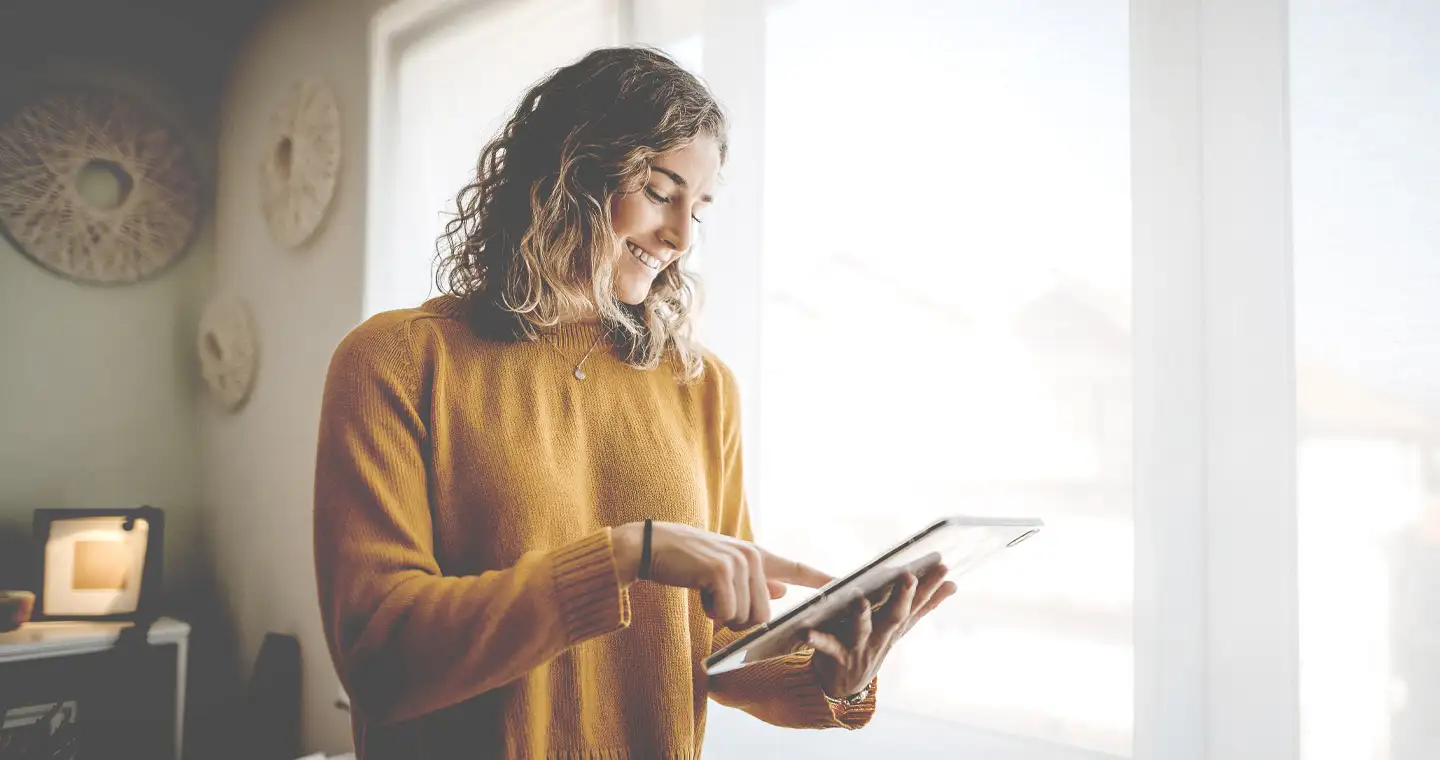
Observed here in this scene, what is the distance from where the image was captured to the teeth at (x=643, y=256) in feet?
3.03

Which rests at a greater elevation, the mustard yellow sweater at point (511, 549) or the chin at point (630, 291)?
the chin at point (630, 291)

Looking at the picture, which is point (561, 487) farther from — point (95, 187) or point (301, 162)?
point (95, 187)

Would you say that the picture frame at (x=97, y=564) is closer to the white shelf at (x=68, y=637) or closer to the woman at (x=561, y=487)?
the white shelf at (x=68, y=637)

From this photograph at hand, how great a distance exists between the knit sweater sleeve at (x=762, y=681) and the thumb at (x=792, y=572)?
18 cm

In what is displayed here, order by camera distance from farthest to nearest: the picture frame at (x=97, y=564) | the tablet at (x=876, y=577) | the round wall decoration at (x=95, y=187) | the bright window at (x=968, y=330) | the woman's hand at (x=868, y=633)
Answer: the round wall decoration at (x=95, y=187), the picture frame at (x=97, y=564), the bright window at (x=968, y=330), the woman's hand at (x=868, y=633), the tablet at (x=876, y=577)

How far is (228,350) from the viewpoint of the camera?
2602 mm

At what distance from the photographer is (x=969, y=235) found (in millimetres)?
1200

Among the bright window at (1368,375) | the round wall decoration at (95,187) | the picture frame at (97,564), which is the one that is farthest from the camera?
the round wall decoration at (95,187)

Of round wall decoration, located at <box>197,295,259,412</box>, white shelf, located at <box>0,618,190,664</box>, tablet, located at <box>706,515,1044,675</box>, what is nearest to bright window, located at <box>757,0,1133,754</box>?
tablet, located at <box>706,515,1044,675</box>

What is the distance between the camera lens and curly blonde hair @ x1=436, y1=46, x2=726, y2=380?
875 millimetres

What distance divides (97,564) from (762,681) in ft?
7.03

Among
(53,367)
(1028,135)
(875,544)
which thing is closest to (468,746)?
(875,544)

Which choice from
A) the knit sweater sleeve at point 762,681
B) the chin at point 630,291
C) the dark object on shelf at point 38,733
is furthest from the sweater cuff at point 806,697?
the dark object on shelf at point 38,733

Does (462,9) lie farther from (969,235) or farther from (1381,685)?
(1381,685)
